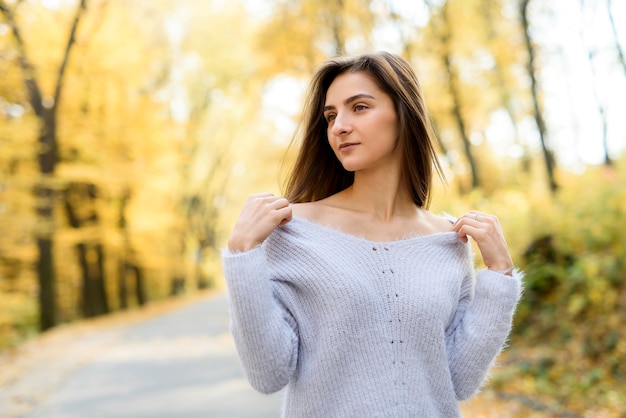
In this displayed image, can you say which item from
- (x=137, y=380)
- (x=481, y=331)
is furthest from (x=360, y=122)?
(x=137, y=380)

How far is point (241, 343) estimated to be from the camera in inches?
72.9

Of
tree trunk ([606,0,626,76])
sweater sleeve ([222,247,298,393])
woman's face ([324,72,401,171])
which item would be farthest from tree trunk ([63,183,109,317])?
sweater sleeve ([222,247,298,393])

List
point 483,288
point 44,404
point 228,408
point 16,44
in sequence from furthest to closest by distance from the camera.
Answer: point 16,44
point 44,404
point 228,408
point 483,288

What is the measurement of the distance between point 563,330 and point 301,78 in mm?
10874

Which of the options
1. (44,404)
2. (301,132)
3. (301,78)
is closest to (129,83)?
(301,78)

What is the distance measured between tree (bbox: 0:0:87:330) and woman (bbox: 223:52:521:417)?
11.4 metres

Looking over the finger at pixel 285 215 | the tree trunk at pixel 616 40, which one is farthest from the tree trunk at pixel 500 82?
the finger at pixel 285 215

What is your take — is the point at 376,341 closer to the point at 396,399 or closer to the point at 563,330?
the point at 396,399

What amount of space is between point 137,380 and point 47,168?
7.95 metres

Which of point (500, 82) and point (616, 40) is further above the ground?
point (616, 40)

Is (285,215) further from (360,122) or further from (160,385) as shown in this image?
(160,385)

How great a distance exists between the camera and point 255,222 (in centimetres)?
191

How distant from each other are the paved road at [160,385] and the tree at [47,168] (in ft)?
12.3

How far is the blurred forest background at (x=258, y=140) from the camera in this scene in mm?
8047
